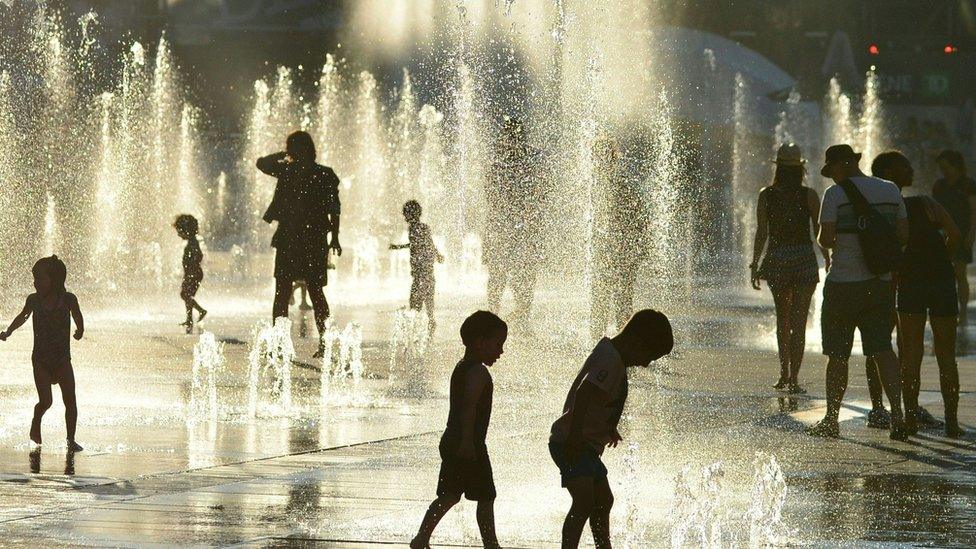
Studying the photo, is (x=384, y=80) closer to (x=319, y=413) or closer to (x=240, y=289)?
(x=240, y=289)

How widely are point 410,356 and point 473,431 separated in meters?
8.16

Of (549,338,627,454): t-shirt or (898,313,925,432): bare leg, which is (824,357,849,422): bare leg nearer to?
(898,313,925,432): bare leg

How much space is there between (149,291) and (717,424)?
16.2 meters

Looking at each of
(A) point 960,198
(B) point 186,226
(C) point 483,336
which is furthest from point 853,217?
(B) point 186,226

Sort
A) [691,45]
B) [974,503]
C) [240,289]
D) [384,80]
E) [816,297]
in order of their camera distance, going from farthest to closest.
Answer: [384,80] < [691,45] < [240,289] < [816,297] < [974,503]

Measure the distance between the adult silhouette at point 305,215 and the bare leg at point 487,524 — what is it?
801cm

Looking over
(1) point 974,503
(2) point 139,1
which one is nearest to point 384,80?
(2) point 139,1

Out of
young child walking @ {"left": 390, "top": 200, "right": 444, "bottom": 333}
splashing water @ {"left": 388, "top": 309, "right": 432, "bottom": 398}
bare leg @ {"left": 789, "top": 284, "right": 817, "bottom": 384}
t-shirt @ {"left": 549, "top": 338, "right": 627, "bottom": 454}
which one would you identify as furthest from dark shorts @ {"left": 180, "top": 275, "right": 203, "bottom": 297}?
t-shirt @ {"left": 549, "top": 338, "right": 627, "bottom": 454}

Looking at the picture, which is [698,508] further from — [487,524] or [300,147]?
[300,147]

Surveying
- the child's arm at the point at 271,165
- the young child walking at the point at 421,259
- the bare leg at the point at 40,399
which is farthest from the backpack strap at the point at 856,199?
the young child walking at the point at 421,259

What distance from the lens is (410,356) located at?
47.7 ft

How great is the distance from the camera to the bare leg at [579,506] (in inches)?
240

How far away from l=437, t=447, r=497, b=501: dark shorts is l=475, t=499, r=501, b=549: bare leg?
0.03 m

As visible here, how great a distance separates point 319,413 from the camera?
10.7 meters
